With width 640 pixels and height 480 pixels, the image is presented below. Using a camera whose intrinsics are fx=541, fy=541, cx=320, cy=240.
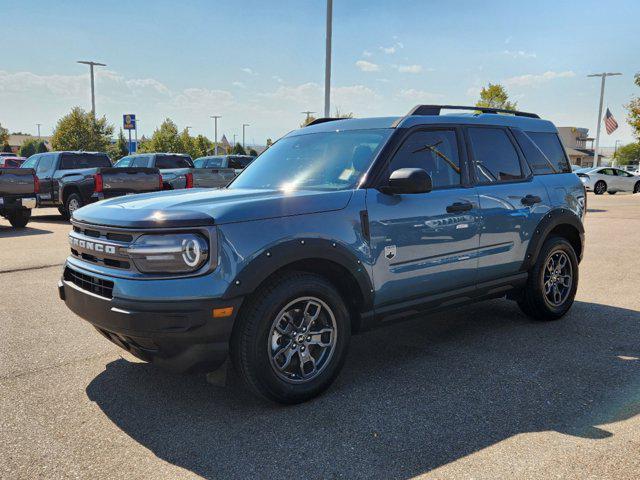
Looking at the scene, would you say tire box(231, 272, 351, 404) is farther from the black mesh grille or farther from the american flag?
the american flag

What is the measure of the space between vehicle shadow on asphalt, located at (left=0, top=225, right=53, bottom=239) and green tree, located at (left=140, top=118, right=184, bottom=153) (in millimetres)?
44795

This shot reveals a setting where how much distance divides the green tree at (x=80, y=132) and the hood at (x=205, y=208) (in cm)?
4149

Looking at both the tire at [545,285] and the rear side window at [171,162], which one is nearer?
the tire at [545,285]

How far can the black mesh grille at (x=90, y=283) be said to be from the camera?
3248 millimetres

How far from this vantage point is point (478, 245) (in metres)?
4.49

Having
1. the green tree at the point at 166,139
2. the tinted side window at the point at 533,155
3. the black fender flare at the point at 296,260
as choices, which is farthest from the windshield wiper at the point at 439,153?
the green tree at the point at 166,139

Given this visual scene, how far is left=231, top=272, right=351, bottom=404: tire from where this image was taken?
3225 mm

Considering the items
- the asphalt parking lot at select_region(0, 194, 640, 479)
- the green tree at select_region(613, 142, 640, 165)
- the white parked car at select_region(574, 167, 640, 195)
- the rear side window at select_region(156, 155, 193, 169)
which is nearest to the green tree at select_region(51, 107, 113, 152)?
the rear side window at select_region(156, 155, 193, 169)

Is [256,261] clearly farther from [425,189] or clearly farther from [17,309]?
[17,309]

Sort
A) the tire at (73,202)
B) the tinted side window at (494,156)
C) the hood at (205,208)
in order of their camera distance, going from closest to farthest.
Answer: the hood at (205,208) < the tinted side window at (494,156) < the tire at (73,202)

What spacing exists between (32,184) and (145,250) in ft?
40.1

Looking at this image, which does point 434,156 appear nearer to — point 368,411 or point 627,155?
point 368,411

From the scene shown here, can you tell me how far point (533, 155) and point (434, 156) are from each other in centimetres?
150

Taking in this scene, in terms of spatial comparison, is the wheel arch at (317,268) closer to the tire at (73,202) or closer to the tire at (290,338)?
the tire at (290,338)
